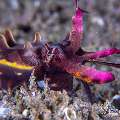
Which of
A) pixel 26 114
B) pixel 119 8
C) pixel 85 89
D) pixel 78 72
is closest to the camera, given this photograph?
pixel 26 114

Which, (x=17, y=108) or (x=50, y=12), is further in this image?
(x=50, y=12)

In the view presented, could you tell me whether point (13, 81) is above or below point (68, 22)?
below

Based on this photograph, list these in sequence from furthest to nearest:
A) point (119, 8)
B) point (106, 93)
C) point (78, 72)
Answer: point (119, 8) → point (106, 93) → point (78, 72)

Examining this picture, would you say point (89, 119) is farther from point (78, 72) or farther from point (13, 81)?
point (13, 81)

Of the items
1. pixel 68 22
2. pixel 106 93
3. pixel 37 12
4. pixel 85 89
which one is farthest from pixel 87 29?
pixel 85 89

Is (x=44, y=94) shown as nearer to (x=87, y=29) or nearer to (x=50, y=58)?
(x=50, y=58)

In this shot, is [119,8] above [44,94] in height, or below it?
above

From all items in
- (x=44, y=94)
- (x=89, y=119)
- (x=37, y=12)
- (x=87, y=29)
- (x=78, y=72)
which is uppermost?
(x=37, y=12)

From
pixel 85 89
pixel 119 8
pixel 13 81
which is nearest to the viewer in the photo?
pixel 13 81

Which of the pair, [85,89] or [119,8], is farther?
[119,8]
